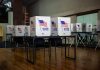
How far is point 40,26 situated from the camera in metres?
5.12

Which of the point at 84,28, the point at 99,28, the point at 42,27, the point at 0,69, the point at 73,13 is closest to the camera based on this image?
the point at 0,69

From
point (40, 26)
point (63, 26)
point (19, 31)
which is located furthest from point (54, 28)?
point (19, 31)

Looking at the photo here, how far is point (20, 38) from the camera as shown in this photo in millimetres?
7859

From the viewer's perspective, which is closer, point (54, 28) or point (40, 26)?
point (40, 26)

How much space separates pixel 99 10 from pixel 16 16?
A: 6.74 metres

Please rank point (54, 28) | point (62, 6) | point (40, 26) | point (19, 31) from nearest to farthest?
point (40, 26), point (54, 28), point (19, 31), point (62, 6)

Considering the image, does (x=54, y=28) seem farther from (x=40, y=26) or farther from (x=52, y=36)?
(x=40, y=26)

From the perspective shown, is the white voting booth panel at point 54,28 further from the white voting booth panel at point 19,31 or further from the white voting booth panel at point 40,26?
the white voting booth panel at point 19,31

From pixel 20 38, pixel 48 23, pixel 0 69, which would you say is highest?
pixel 48 23

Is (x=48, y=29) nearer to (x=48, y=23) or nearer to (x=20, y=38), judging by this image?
(x=48, y=23)

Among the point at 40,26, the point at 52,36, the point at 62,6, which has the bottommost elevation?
Answer: the point at 52,36

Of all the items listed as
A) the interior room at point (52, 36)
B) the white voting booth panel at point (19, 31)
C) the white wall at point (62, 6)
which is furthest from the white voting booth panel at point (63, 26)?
the white wall at point (62, 6)

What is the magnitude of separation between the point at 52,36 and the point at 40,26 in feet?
1.42

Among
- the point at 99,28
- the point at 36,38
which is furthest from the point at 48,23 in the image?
the point at 99,28
